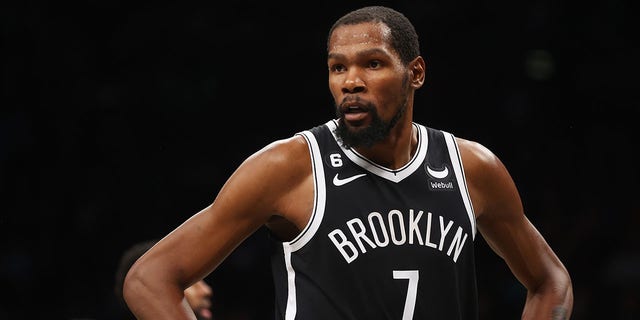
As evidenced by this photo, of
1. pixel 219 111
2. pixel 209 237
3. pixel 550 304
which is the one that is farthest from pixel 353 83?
pixel 219 111

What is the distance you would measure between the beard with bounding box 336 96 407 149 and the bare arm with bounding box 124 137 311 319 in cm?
18

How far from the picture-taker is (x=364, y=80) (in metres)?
2.59

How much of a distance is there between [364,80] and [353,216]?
0.36 m

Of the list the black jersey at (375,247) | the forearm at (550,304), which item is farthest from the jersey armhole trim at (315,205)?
the forearm at (550,304)

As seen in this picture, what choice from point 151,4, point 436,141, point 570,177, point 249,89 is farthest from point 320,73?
point 436,141

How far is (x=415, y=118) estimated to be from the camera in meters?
6.82

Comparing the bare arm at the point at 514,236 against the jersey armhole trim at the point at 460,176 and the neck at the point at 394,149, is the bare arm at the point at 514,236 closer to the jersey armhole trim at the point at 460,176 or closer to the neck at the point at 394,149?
the jersey armhole trim at the point at 460,176

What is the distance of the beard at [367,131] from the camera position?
262 centimetres

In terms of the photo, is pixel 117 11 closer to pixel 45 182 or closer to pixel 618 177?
pixel 45 182

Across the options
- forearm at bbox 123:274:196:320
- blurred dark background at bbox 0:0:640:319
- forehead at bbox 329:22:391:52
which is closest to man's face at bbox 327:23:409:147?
forehead at bbox 329:22:391:52

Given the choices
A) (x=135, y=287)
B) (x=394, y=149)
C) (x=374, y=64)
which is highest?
(x=374, y=64)

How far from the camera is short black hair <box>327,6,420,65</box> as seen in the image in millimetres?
2664

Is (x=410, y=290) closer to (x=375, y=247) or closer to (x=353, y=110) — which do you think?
(x=375, y=247)

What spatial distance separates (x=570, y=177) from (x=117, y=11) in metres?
3.44
